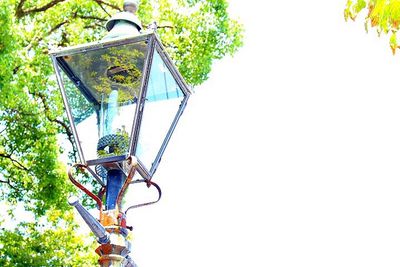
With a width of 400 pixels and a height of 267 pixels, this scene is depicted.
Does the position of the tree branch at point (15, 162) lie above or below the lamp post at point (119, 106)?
above

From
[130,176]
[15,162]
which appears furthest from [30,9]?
[130,176]

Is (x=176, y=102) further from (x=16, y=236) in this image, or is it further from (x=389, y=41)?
(x=16, y=236)

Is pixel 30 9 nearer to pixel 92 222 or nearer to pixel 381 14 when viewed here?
pixel 92 222

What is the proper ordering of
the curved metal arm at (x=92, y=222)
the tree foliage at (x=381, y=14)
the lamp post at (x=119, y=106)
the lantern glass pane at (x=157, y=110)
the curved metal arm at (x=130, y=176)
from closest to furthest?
the tree foliage at (x=381, y=14), the curved metal arm at (x=92, y=222), the curved metal arm at (x=130, y=176), the lamp post at (x=119, y=106), the lantern glass pane at (x=157, y=110)

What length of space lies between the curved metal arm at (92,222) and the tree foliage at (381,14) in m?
1.15

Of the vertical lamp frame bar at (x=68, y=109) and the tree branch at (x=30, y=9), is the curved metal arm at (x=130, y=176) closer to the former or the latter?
the vertical lamp frame bar at (x=68, y=109)

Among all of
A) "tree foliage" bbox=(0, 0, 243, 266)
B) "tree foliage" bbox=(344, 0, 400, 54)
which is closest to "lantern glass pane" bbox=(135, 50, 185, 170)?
"tree foliage" bbox=(344, 0, 400, 54)

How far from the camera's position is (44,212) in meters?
9.19

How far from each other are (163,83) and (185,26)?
22.2ft

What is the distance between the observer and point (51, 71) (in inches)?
335

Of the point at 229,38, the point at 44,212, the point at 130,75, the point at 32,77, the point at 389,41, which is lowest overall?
the point at 389,41

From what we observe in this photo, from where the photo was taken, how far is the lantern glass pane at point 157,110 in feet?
9.36

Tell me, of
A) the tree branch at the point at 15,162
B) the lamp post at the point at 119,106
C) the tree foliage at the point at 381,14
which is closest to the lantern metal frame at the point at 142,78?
the lamp post at the point at 119,106

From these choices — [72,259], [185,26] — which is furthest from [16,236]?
[185,26]
